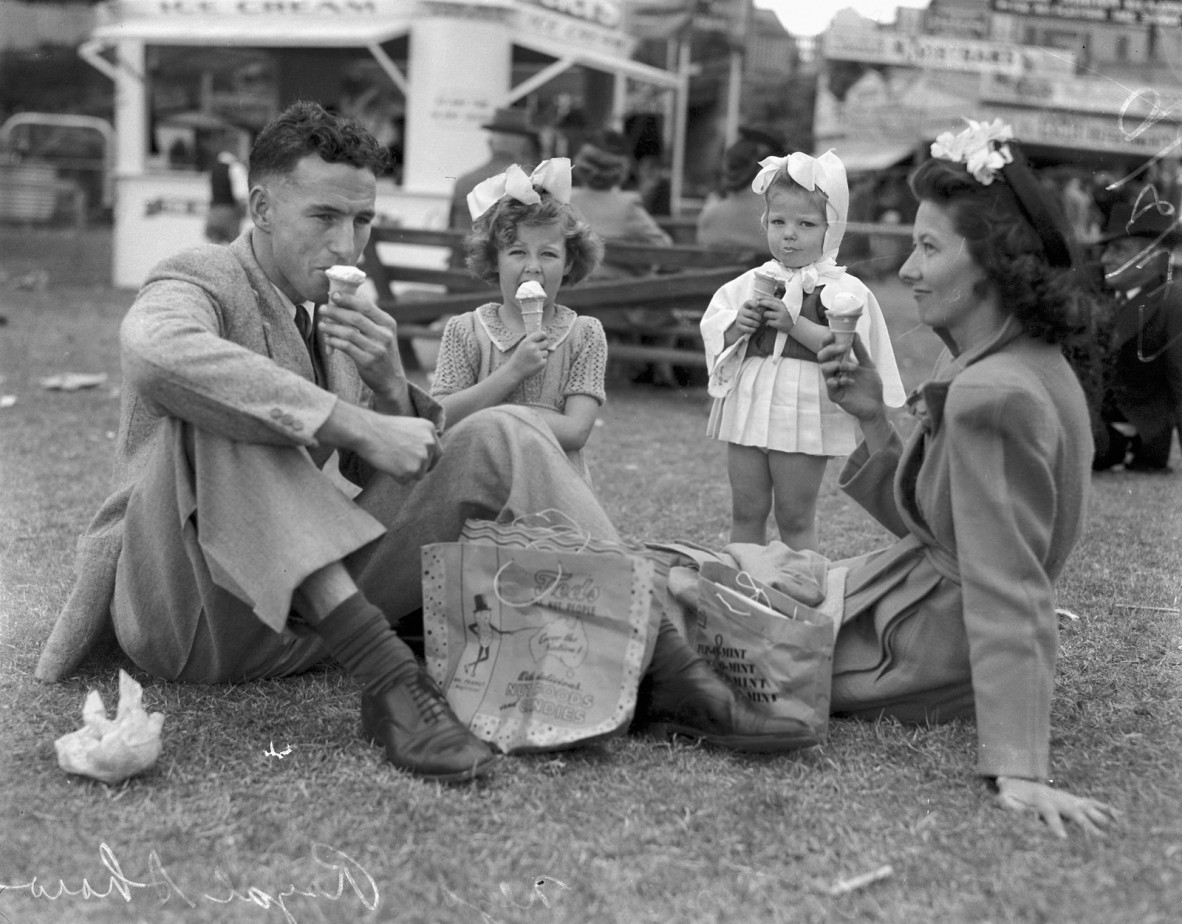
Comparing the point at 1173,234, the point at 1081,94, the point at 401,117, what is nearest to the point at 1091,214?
the point at 1081,94

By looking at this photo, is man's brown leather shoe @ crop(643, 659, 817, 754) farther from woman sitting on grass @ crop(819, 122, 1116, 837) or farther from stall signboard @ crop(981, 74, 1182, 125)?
stall signboard @ crop(981, 74, 1182, 125)

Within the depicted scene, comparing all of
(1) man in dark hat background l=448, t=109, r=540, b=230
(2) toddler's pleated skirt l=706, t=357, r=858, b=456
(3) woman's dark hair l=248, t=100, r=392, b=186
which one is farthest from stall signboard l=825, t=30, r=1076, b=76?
(3) woman's dark hair l=248, t=100, r=392, b=186

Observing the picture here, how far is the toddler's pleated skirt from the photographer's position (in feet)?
14.1

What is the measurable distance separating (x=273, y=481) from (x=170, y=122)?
600 inches

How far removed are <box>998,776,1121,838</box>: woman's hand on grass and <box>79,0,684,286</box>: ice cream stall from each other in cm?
1160

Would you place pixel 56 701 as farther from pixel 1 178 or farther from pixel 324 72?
pixel 1 178

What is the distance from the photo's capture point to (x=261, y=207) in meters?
3.22

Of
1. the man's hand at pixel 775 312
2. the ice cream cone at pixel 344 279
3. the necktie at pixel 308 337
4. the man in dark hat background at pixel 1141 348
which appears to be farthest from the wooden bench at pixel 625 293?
the ice cream cone at pixel 344 279

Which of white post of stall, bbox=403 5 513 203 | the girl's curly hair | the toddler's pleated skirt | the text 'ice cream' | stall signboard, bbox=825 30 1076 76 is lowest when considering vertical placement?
the toddler's pleated skirt

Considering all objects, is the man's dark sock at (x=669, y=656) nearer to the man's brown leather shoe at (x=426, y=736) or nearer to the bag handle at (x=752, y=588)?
the bag handle at (x=752, y=588)

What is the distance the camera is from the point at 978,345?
9.58 feet

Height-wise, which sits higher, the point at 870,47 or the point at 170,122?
the point at 870,47

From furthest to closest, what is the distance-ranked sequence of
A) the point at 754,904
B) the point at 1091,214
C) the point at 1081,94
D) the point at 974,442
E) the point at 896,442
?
the point at 1081,94, the point at 1091,214, the point at 896,442, the point at 974,442, the point at 754,904
